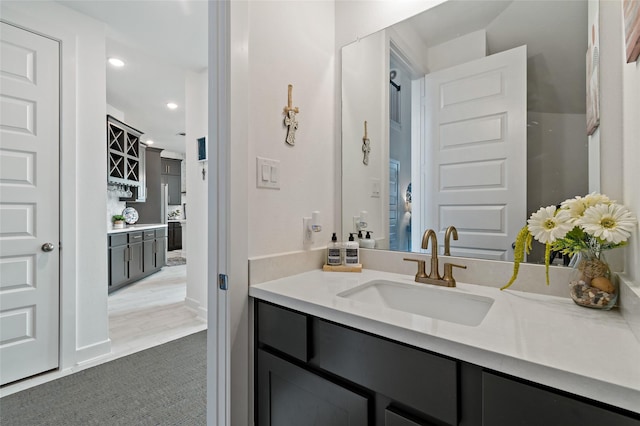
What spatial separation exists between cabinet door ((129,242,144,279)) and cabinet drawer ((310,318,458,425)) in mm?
4378

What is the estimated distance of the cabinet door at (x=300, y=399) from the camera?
85 cm

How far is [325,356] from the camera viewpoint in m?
0.91

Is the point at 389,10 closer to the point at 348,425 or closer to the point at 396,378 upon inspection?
the point at 396,378

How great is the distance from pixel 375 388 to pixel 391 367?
0.08 m

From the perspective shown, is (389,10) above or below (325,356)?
above

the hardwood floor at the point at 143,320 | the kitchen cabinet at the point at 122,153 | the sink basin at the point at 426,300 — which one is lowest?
the hardwood floor at the point at 143,320

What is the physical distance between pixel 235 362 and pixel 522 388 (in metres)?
0.92

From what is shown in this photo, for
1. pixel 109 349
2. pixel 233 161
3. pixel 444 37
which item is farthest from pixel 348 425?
pixel 109 349

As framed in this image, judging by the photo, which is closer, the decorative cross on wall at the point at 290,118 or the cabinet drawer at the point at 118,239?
the decorative cross on wall at the point at 290,118

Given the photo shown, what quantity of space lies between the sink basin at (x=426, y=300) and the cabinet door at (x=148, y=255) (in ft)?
15.1

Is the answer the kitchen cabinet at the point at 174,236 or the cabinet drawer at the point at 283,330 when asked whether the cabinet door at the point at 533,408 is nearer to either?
the cabinet drawer at the point at 283,330

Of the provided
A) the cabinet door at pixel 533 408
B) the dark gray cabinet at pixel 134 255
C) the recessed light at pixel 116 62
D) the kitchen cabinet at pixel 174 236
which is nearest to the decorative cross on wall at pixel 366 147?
the cabinet door at pixel 533 408

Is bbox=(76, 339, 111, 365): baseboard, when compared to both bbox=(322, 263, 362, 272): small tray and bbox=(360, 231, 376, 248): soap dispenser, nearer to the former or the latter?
bbox=(322, 263, 362, 272): small tray

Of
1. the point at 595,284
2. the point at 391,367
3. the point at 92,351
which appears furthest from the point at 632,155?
the point at 92,351
